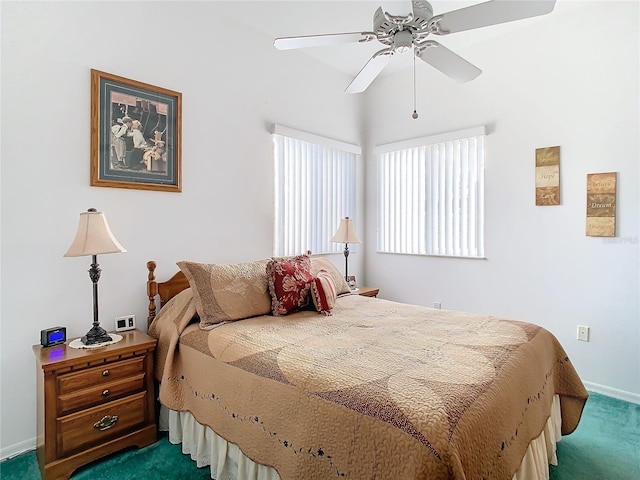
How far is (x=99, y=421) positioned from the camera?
1.93 meters

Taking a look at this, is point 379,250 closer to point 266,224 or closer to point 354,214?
Result: point 354,214

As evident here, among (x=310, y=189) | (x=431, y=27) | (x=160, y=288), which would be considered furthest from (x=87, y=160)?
(x=431, y=27)

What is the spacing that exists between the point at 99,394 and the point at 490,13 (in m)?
2.77

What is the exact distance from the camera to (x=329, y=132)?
3938 mm

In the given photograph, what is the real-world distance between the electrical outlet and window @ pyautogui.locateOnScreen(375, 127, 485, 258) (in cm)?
98

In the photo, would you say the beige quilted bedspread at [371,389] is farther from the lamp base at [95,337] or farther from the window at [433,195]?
the window at [433,195]

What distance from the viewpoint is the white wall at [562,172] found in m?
2.71

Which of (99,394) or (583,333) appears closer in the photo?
(99,394)

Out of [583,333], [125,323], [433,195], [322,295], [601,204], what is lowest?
[583,333]

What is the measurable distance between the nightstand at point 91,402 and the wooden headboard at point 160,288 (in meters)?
0.33

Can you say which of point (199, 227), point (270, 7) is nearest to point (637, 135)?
point (270, 7)

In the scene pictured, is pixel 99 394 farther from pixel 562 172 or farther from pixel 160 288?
pixel 562 172

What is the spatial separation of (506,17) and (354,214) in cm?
272

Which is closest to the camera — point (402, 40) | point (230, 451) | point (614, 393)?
point (230, 451)
